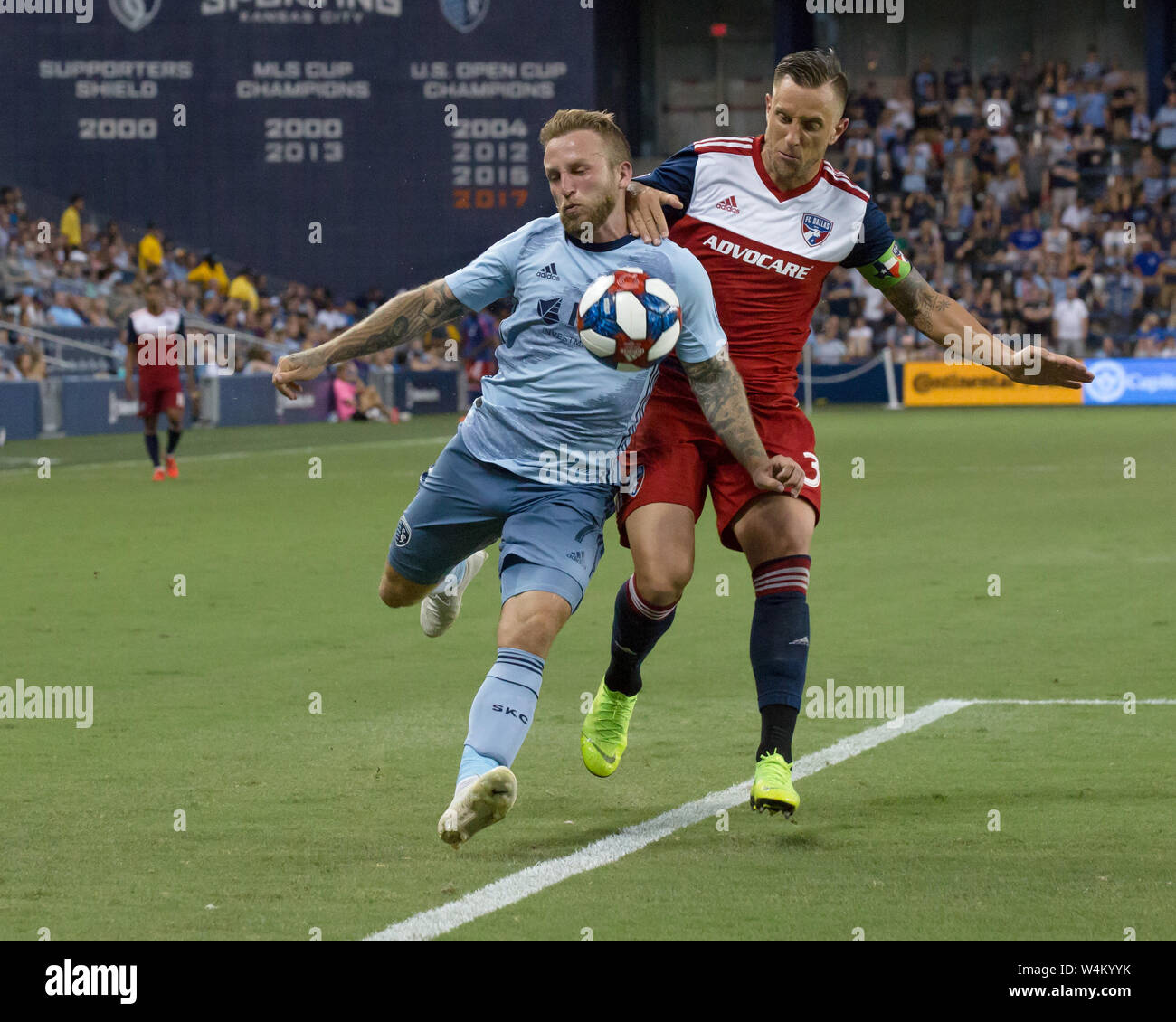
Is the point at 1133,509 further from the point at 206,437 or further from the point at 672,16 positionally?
the point at 672,16

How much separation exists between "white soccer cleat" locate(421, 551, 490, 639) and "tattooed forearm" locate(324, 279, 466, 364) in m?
1.46

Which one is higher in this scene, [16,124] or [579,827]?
[16,124]

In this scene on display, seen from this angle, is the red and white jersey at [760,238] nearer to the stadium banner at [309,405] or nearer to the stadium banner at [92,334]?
the stadium banner at [92,334]

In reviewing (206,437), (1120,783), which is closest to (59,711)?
(1120,783)

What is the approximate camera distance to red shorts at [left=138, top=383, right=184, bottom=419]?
19562 millimetres

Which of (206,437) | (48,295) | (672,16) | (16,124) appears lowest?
(206,437)

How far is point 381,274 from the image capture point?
3175 cm

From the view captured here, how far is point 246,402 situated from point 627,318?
24.8 metres

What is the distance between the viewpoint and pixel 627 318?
5.38m

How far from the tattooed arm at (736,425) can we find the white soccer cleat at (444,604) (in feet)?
4.66

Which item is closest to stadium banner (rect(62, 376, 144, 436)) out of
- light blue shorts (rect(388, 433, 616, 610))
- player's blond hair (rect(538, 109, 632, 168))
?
light blue shorts (rect(388, 433, 616, 610))

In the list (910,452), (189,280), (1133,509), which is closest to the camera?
(1133,509)

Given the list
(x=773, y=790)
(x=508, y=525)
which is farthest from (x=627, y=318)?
(x=773, y=790)
